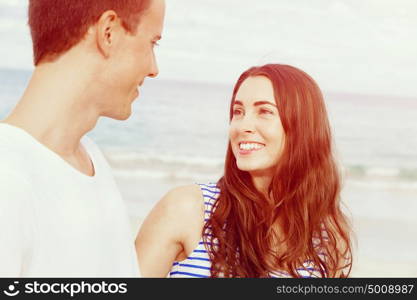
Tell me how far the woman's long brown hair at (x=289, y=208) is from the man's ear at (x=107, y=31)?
1547mm

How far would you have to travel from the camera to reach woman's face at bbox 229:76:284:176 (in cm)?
315

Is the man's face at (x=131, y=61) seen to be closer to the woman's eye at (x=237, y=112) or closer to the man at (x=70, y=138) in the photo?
the man at (x=70, y=138)

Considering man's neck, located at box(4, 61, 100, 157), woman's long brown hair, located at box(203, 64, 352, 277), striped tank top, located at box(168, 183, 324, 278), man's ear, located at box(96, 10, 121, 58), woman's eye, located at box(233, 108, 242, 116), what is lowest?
striped tank top, located at box(168, 183, 324, 278)

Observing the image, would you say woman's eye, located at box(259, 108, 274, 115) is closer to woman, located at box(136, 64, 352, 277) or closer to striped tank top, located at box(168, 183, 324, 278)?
→ woman, located at box(136, 64, 352, 277)

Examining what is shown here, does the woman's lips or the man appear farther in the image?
the woman's lips

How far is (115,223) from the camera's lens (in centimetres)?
167

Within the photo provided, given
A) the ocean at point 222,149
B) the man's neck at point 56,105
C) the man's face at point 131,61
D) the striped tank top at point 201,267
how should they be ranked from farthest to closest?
1. the ocean at point 222,149
2. the striped tank top at point 201,267
3. the man's face at point 131,61
4. the man's neck at point 56,105

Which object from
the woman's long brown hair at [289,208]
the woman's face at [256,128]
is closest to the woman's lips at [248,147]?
the woman's face at [256,128]

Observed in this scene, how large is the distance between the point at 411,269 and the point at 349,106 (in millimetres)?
14219

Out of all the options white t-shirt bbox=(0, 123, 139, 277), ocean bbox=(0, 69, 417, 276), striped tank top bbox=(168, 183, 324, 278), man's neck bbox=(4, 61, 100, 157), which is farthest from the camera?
ocean bbox=(0, 69, 417, 276)

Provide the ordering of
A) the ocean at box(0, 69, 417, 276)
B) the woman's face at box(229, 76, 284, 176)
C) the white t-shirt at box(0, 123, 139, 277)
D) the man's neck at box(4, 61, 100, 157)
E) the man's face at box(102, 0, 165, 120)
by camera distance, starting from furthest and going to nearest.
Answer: the ocean at box(0, 69, 417, 276)
the woman's face at box(229, 76, 284, 176)
the man's face at box(102, 0, 165, 120)
the man's neck at box(4, 61, 100, 157)
the white t-shirt at box(0, 123, 139, 277)

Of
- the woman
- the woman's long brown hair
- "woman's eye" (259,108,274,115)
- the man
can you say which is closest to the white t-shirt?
the man

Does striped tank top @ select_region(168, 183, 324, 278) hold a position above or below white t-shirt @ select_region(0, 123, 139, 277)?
below

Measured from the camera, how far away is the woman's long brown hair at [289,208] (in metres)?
3.03
